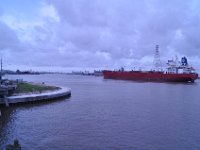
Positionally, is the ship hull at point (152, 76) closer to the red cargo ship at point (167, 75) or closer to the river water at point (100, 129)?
the red cargo ship at point (167, 75)

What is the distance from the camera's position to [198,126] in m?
21.1

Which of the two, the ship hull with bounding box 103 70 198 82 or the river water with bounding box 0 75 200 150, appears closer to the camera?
the river water with bounding box 0 75 200 150

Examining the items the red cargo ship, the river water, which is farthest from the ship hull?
the river water

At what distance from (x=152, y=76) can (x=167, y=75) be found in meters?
6.66

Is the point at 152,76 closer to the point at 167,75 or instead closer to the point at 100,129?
the point at 167,75

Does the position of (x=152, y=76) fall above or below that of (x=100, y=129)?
above

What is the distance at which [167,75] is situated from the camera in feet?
338

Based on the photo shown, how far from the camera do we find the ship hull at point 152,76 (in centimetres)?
9912

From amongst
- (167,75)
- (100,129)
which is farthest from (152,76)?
(100,129)

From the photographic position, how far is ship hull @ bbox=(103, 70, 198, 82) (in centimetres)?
9912

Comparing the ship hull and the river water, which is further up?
the ship hull

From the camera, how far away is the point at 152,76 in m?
108

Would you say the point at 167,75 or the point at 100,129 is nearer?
the point at 100,129

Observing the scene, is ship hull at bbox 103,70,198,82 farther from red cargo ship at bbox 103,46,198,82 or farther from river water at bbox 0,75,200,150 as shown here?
river water at bbox 0,75,200,150
